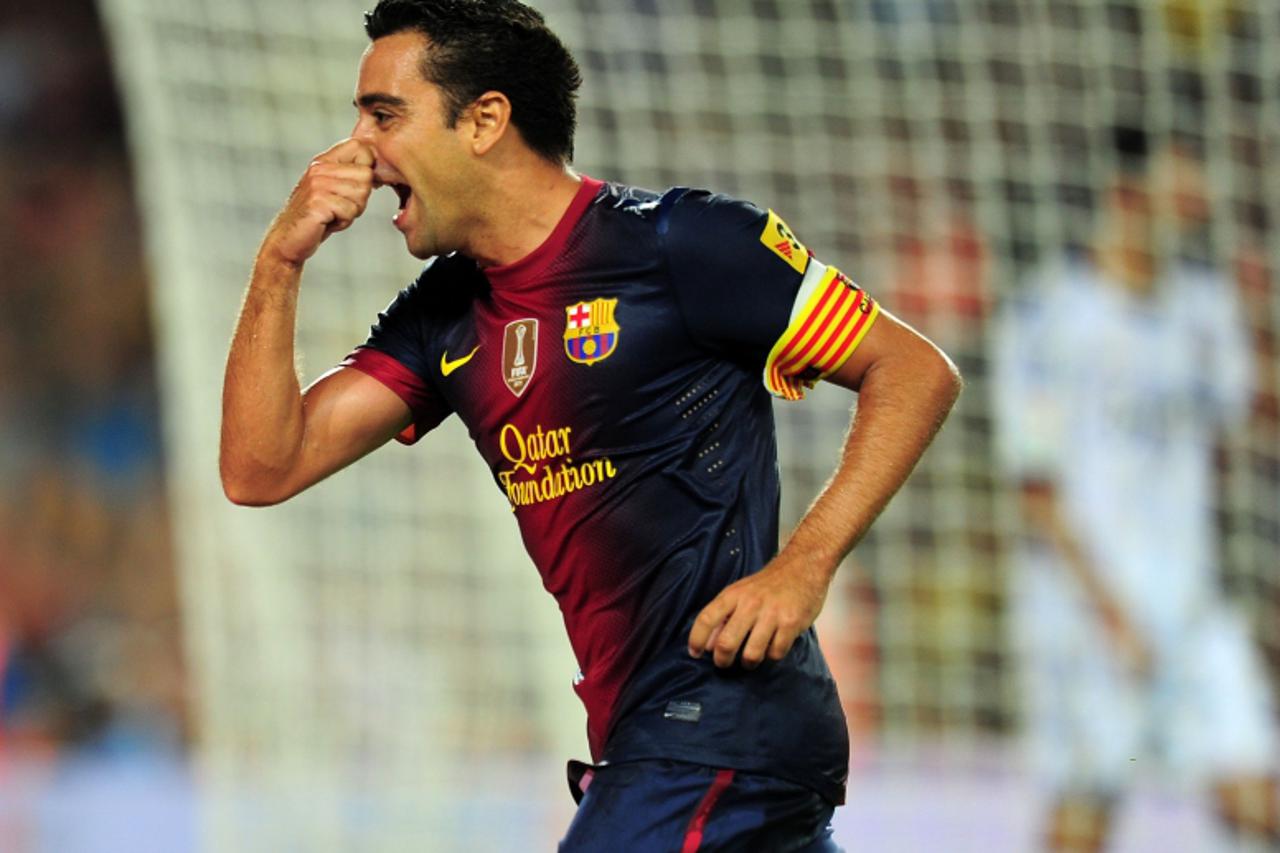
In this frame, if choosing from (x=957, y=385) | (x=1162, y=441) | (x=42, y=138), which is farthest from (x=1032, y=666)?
(x=42, y=138)

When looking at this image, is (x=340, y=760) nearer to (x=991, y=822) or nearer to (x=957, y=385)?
(x=991, y=822)

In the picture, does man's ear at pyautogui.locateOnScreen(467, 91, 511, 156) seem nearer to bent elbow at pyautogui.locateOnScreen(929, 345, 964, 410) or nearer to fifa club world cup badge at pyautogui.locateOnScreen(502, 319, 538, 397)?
fifa club world cup badge at pyautogui.locateOnScreen(502, 319, 538, 397)

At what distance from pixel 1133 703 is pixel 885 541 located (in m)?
1.03

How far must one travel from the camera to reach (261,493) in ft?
9.88

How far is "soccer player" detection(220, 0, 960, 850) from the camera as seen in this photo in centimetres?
273

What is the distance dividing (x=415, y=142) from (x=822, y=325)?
654 mm

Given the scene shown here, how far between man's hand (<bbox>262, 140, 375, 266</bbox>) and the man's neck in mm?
176

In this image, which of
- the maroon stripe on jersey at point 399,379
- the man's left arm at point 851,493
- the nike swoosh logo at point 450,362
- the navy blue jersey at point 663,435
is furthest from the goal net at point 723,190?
the man's left arm at point 851,493

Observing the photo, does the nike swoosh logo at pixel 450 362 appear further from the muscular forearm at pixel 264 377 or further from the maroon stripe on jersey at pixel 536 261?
the muscular forearm at pixel 264 377

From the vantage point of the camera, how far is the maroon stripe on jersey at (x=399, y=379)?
10.1 feet

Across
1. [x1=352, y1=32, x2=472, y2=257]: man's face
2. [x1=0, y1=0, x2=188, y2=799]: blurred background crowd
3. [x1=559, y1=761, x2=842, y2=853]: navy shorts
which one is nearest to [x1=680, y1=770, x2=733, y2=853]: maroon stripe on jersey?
[x1=559, y1=761, x2=842, y2=853]: navy shorts

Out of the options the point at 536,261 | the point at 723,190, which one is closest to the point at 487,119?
the point at 536,261

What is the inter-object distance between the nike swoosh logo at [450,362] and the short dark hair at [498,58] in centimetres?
32

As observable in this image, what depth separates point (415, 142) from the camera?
290 cm
